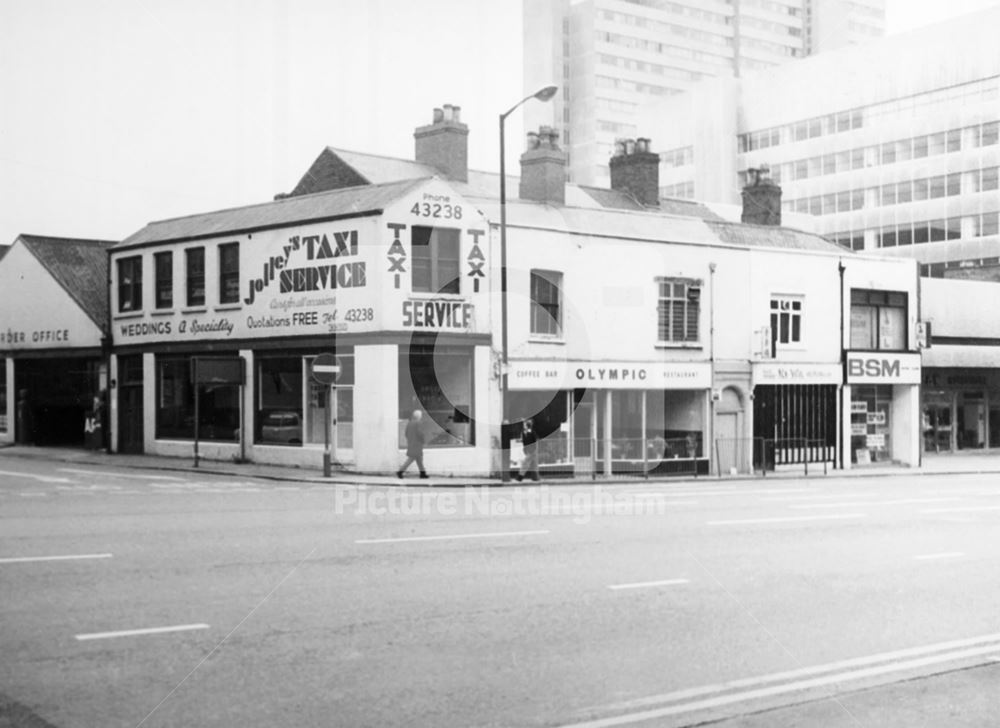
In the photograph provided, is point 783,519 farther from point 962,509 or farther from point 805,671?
point 805,671

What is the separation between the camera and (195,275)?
115 ft

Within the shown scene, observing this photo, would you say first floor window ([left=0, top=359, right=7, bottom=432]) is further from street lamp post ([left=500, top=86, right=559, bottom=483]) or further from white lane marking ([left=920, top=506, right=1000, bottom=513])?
white lane marking ([left=920, top=506, right=1000, bottom=513])

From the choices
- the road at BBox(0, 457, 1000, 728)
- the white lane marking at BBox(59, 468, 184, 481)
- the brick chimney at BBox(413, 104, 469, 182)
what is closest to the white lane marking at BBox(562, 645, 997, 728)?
the road at BBox(0, 457, 1000, 728)

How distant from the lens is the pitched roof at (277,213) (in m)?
30.7

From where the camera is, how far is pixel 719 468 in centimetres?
3538

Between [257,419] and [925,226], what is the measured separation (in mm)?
61099

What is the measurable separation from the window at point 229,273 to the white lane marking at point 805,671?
26.9 metres

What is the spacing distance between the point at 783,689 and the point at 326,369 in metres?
20.4

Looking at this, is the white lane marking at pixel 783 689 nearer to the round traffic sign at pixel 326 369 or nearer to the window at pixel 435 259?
the round traffic sign at pixel 326 369

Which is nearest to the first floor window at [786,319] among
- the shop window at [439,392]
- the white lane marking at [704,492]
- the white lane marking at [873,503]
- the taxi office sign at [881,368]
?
the taxi office sign at [881,368]

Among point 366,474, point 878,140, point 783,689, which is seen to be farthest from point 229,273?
point 878,140

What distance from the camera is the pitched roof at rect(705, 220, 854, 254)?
39188 millimetres

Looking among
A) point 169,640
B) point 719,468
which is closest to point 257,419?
point 719,468

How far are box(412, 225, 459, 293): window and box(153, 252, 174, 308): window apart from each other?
9.57 meters
